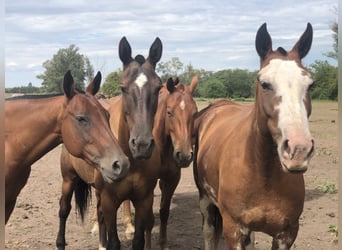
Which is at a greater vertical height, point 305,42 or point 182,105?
point 305,42

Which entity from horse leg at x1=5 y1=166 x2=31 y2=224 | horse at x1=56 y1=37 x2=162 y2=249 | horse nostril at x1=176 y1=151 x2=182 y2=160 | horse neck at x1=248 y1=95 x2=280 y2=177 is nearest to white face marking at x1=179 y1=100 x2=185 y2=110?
horse nostril at x1=176 y1=151 x2=182 y2=160

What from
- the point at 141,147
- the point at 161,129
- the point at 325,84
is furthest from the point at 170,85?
the point at 325,84

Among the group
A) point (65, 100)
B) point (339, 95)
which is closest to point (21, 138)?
point (65, 100)

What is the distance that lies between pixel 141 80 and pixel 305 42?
1.56m

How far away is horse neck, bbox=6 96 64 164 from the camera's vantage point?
359 cm

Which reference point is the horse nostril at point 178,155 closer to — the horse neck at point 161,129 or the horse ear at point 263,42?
the horse neck at point 161,129

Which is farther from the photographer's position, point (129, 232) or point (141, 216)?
point (129, 232)

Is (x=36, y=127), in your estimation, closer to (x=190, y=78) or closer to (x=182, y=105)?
(x=182, y=105)

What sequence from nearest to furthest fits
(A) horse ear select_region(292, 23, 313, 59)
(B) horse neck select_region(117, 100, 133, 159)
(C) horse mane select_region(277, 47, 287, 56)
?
(C) horse mane select_region(277, 47, 287, 56) < (A) horse ear select_region(292, 23, 313, 59) < (B) horse neck select_region(117, 100, 133, 159)

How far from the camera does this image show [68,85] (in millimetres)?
3662

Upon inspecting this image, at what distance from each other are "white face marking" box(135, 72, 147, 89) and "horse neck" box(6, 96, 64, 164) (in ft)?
2.42

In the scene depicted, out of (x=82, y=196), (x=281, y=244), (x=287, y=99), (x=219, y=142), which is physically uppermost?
(x=287, y=99)

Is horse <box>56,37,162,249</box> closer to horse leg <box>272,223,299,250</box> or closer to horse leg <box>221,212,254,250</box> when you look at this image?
horse leg <box>221,212,254,250</box>

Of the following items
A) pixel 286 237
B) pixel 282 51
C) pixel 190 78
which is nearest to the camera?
pixel 282 51
